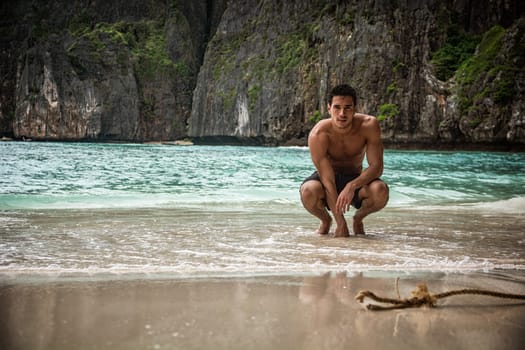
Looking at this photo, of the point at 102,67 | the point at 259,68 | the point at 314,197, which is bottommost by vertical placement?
the point at 314,197

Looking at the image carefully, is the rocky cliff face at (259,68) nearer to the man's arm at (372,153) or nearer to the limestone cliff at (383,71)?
the limestone cliff at (383,71)

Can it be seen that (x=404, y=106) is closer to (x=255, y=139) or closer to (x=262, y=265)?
(x=255, y=139)

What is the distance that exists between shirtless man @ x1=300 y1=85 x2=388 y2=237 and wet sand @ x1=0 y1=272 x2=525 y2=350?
1.52m

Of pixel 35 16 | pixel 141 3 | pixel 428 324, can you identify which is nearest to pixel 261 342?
pixel 428 324

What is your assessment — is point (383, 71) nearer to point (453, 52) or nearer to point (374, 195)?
point (453, 52)

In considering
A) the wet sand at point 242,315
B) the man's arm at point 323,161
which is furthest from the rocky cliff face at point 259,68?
the wet sand at point 242,315

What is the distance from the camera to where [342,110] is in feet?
12.8

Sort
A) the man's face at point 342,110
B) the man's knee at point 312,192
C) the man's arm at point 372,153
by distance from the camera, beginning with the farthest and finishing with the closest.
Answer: the man's knee at point 312,192, the man's arm at point 372,153, the man's face at point 342,110

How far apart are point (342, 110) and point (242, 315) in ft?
7.48

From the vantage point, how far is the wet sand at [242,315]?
1.69 meters

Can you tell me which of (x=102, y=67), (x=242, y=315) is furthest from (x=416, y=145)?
(x=102, y=67)

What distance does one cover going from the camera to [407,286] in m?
2.49

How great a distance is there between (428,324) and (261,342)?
2.10 feet

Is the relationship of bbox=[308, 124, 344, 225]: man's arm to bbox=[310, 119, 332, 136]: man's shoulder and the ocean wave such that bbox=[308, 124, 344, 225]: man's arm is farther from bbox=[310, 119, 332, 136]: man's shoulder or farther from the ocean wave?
the ocean wave
